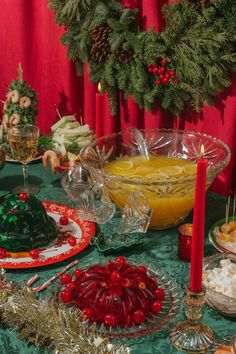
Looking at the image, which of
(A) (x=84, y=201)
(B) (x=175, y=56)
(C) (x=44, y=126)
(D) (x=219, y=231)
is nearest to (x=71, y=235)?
(A) (x=84, y=201)

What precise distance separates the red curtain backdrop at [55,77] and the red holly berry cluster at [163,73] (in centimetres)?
14

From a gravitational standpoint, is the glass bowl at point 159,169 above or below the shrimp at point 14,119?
below

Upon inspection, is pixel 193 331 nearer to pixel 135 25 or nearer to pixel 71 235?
pixel 71 235

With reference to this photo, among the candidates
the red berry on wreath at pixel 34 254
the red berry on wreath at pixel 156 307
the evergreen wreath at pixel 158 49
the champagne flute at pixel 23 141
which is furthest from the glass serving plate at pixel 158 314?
the evergreen wreath at pixel 158 49

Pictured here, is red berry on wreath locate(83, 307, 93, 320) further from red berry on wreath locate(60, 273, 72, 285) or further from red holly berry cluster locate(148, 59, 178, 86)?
red holly berry cluster locate(148, 59, 178, 86)

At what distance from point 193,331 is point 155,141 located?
0.76m

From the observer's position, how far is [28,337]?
3.65 feet

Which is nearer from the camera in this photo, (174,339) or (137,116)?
(174,339)

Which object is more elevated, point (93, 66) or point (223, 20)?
point (223, 20)

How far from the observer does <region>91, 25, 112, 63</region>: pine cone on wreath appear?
1731 millimetres

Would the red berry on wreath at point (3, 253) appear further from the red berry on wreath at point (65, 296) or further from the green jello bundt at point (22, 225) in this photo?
the red berry on wreath at point (65, 296)

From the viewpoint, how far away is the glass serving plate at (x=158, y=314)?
109 centimetres

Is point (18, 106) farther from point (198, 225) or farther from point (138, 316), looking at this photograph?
point (198, 225)

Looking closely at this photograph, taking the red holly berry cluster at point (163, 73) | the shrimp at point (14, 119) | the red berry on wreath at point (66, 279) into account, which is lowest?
the red berry on wreath at point (66, 279)
